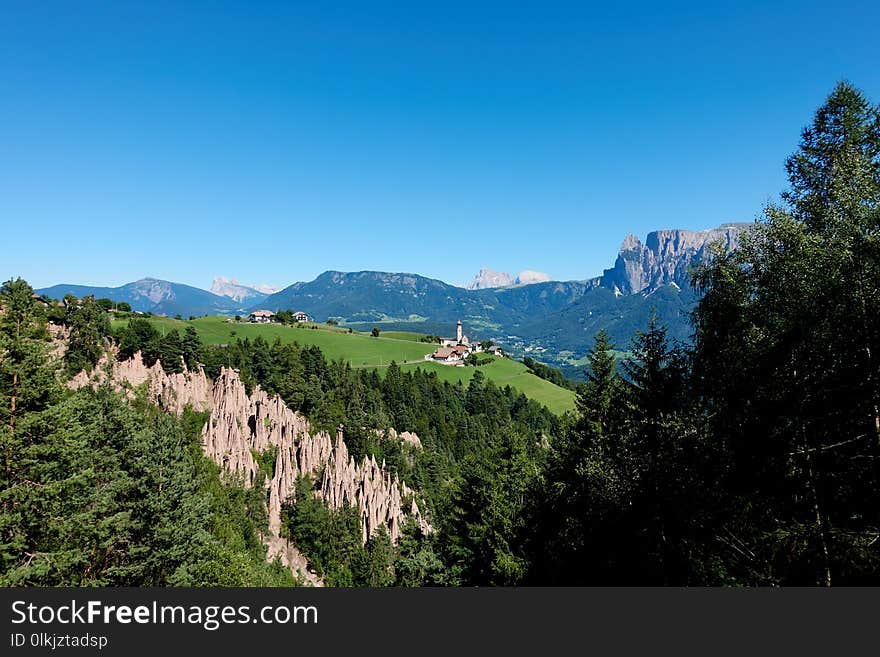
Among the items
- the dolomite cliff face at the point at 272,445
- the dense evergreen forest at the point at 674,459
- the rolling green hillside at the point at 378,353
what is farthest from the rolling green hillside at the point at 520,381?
the dense evergreen forest at the point at 674,459

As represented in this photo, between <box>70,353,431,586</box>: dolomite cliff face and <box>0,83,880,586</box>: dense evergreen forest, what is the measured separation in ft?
61.4

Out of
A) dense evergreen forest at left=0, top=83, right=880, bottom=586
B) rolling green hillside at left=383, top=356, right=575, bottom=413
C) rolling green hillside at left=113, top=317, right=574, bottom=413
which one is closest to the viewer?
dense evergreen forest at left=0, top=83, right=880, bottom=586

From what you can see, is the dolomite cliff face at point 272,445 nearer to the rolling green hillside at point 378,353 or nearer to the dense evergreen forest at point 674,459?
the dense evergreen forest at point 674,459

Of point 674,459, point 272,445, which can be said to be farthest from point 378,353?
point 674,459

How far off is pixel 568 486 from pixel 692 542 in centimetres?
1287

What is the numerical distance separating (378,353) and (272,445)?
320 feet

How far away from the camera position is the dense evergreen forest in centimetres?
1163

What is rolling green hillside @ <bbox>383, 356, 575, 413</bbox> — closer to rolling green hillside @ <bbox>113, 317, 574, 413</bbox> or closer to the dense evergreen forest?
rolling green hillside @ <bbox>113, 317, 574, 413</bbox>

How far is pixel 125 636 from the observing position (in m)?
10.3

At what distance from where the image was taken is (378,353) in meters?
158

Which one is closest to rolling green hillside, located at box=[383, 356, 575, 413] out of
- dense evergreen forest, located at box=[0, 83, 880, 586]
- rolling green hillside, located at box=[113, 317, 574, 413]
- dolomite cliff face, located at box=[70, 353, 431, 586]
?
rolling green hillside, located at box=[113, 317, 574, 413]

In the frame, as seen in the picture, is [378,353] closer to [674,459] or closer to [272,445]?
[272,445]

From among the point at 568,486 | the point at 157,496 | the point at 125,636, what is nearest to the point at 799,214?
the point at 568,486

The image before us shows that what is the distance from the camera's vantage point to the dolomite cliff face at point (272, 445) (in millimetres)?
53688
